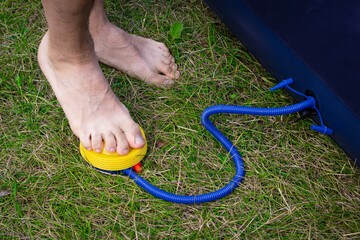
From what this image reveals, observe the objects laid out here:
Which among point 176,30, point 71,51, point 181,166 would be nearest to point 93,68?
point 71,51

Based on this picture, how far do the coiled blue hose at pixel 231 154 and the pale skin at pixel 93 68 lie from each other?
180 millimetres

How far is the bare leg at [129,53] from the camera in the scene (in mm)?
1796

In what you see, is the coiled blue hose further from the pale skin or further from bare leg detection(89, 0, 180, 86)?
bare leg detection(89, 0, 180, 86)

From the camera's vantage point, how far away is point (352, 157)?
5.08 feet

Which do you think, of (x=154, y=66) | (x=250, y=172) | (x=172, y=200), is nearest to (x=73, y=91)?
(x=154, y=66)

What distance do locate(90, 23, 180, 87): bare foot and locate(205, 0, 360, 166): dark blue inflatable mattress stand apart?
46cm

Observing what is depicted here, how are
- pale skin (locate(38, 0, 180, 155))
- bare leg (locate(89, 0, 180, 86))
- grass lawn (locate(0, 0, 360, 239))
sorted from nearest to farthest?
pale skin (locate(38, 0, 180, 155)) → grass lawn (locate(0, 0, 360, 239)) → bare leg (locate(89, 0, 180, 86))

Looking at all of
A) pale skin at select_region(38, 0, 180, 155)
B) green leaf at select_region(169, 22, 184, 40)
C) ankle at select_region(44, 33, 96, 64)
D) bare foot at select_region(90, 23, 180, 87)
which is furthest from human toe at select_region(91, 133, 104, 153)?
green leaf at select_region(169, 22, 184, 40)

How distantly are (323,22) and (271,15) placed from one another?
24 centimetres

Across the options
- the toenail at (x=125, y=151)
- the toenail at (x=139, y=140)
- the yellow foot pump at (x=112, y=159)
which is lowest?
the yellow foot pump at (x=112, y=159)

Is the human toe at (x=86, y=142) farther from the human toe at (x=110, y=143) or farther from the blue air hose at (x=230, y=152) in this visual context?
the blue air hose at (x=230, y=152)

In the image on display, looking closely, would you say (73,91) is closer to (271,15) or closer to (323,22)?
(271,15)

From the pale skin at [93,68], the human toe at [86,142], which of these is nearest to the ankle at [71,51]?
the pale skin at [93,68]

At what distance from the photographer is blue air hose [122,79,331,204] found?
1.47 meters
